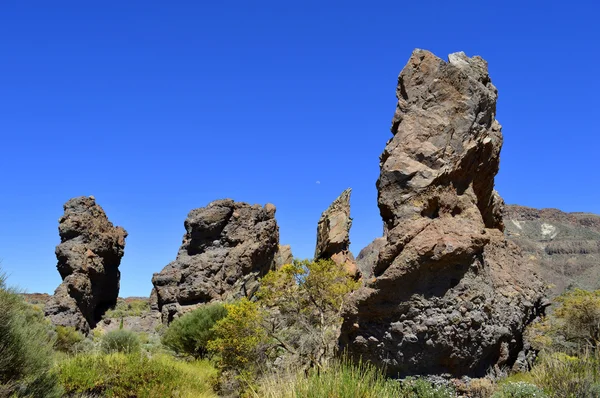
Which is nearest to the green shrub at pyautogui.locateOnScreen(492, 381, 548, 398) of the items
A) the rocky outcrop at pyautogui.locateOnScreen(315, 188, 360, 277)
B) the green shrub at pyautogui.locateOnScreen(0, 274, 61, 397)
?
the green shrub at pyautogui.locateOnScreen(0, 274, 61, 397)

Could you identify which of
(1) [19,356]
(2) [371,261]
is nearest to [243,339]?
(1) [19,356]

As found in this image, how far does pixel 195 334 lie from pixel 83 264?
1554cm

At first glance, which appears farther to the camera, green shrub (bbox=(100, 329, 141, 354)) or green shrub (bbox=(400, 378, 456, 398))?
green shrub (bbox=(100, 329, 141, 354))

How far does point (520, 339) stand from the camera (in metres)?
9.29

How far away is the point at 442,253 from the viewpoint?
7.97 meters

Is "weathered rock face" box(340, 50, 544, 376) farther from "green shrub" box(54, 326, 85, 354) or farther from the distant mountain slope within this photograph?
the distant mountain slope

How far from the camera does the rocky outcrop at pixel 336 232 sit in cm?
2955

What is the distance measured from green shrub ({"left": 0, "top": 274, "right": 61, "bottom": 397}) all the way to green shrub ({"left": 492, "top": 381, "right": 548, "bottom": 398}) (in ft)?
23.5

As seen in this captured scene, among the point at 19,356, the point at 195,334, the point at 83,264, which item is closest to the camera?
the point at 19,356

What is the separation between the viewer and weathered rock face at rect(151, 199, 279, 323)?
96.1ft

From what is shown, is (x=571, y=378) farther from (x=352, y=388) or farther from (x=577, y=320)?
(x=577, y=320)

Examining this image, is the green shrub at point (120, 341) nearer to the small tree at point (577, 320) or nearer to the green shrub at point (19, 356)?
→ the green shrub at point (19, 356)

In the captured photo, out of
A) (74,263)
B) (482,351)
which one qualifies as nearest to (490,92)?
(482,351)

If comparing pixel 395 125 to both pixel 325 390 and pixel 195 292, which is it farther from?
pixel 195 292
